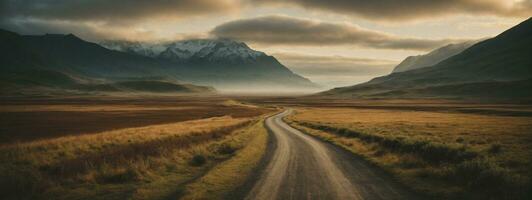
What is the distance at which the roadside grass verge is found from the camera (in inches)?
663

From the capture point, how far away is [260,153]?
31.1 meters

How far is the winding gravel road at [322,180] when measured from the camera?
54.0 ft

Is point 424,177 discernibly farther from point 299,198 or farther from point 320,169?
point 299,198

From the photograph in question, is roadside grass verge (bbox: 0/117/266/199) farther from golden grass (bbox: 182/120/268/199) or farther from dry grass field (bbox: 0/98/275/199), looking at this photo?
golden grass (bbox: 182/120/268/199)

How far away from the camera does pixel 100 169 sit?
21.6m

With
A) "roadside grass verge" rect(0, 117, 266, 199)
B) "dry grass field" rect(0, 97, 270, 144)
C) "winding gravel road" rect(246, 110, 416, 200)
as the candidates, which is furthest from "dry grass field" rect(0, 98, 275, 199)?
"dry grass field" rect(0, 97, 270, 144)

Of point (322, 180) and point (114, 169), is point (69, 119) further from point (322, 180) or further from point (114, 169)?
point (322, 180)

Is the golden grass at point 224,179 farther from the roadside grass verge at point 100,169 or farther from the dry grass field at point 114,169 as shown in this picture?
the roadside grass verge at point 100,169

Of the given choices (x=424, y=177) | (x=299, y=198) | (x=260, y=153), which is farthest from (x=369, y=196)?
(x=260, y=153)

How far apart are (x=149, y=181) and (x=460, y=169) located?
53.0 ft

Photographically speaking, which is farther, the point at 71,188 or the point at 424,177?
the point at 424,177

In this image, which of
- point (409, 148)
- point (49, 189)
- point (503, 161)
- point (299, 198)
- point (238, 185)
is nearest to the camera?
point (299, 198)

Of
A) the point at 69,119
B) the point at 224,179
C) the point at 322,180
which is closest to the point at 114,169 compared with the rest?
the point at 224,179

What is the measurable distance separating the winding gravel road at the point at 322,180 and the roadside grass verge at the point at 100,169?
416 cm
